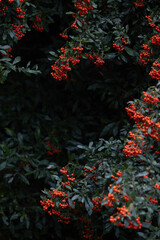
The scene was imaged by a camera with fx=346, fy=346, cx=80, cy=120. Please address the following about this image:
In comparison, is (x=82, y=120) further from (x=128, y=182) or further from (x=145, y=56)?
(x=128, y=182)

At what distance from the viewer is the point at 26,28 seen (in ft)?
10.3

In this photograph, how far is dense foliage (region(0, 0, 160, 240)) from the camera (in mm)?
2547

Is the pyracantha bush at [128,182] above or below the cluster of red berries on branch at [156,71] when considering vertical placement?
below

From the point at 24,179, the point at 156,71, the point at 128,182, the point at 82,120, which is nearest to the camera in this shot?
the point at 128,182

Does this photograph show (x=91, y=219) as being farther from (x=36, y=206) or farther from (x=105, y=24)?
(x=105, y=24)

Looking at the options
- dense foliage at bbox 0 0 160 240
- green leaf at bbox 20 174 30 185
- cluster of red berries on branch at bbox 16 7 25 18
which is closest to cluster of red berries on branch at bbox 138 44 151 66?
dense foliage at bbox 0 0 160 240

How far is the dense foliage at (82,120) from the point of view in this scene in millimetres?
2547

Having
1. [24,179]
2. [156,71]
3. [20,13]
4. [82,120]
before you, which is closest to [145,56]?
[156,71]

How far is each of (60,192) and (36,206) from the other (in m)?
1.35

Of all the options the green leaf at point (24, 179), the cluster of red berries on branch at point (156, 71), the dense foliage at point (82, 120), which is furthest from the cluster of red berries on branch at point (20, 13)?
the green leaf at point (24, 179)

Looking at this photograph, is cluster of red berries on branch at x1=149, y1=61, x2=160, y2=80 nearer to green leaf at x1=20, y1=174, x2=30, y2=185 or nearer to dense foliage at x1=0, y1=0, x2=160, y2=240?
dense foliage at x1=0, y1=0, x2=160, y2=240

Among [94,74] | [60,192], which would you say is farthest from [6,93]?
[60,192]

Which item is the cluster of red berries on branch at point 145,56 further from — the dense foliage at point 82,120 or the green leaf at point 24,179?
the green leaf at point 24,179

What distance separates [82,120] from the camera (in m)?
4.49
